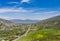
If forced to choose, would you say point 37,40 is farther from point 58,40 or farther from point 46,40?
point 58,40

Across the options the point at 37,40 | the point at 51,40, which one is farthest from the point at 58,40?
the point at 37,40

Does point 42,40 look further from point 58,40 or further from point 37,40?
point 58,40

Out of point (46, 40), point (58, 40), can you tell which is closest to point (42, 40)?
point (46, 40)

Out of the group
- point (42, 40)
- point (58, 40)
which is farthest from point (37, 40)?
point (58, 40)

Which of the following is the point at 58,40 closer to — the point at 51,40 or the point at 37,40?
the point at 51,40
